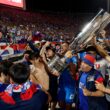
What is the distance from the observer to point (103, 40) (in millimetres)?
5699

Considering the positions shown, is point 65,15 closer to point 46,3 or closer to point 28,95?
point 46,3

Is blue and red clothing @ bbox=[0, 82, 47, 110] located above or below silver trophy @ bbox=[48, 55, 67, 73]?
below

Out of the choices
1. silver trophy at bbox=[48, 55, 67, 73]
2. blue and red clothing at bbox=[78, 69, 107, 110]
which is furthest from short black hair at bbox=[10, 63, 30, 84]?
blue and red clothing at bbox=[78, 69, 107, 110]

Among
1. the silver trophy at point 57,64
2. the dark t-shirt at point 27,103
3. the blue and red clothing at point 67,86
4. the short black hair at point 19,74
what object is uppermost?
the short black hair at point 19,74

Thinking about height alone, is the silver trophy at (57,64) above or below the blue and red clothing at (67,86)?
above

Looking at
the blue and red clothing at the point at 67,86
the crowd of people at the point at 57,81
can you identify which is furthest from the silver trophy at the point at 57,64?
the blue and red clothing at the point at 67,86

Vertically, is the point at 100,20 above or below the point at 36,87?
above

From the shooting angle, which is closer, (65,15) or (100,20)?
(100,20)

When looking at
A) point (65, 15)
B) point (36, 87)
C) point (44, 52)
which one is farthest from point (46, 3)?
point (36, 87)

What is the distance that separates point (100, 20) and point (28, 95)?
172cm

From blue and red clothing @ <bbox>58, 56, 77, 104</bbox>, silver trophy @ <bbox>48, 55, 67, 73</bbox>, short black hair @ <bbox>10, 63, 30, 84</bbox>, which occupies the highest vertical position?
short black hair @ <bbox>10, 63, 30, 84</bbox>

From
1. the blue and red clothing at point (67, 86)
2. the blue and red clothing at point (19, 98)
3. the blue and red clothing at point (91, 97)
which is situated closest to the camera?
the blue and red clothing at point (19, 98)

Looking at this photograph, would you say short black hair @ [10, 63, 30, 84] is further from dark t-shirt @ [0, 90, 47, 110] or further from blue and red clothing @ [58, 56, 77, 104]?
blue and red clothing @ [58, 56, 77, 104]

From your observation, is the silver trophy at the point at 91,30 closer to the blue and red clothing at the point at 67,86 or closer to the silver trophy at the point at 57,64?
the silver trophy at the point at 57,64
